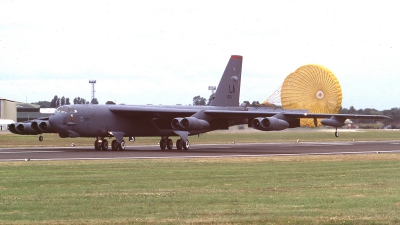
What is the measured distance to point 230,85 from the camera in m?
51.2

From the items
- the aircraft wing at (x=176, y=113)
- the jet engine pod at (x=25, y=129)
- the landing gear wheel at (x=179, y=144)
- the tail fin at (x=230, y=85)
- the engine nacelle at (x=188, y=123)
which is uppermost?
the tail fin at (x=230, y=85)

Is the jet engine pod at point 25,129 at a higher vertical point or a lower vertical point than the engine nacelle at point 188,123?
lower

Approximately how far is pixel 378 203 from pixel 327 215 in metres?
2.45

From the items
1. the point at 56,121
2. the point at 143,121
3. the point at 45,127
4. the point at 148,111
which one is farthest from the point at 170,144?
the point at 56,121

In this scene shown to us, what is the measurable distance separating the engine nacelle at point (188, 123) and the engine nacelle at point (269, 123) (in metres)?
3.43

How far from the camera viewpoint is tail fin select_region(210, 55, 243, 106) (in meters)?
50.8

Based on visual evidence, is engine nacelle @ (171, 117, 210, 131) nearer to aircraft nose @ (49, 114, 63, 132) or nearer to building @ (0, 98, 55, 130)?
aircraft nose @ (49, 114, 63, 132)

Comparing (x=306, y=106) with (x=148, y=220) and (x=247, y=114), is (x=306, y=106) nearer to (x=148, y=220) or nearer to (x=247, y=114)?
(x=247, y=114)

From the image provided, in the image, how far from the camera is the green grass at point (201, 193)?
1402 cm

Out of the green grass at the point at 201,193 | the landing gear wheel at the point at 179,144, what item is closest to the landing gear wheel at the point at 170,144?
the landing gear wheel at the point at 179,144

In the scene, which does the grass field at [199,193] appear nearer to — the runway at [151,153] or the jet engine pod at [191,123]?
the runway at [151,153]

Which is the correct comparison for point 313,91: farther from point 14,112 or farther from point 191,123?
point 14,112

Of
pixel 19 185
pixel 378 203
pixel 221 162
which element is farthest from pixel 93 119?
pixel 378 203

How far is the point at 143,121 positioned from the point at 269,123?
833cm
